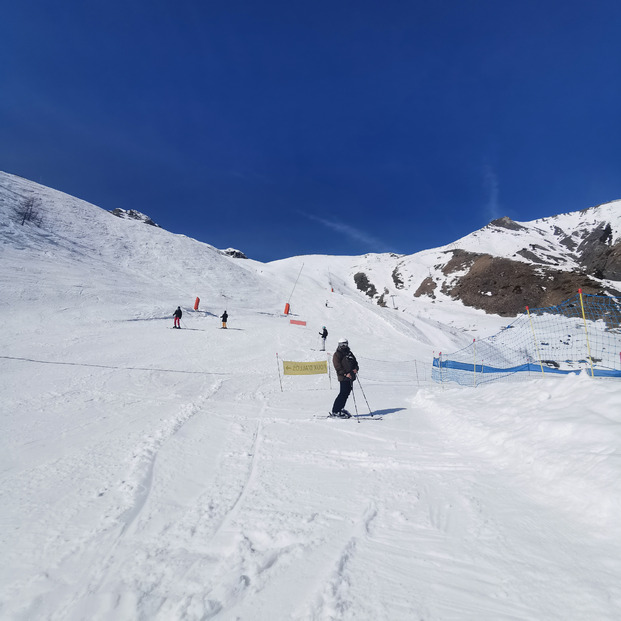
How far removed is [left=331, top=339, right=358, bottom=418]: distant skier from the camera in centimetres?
725

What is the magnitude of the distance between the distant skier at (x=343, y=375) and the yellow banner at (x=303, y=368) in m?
3.73

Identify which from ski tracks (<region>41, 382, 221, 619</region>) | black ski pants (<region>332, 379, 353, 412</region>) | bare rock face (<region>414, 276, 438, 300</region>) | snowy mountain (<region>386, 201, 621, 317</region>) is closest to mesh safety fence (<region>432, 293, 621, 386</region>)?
snowy mountain (<region>386, 201, 621, 317</region>)

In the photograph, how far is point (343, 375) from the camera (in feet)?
24.7

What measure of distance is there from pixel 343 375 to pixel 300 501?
4333 millimetres

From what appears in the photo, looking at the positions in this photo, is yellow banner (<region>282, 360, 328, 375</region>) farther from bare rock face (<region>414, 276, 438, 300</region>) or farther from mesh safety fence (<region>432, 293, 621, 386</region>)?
bare rock face (<region>414, 276, 438, 300</region>)

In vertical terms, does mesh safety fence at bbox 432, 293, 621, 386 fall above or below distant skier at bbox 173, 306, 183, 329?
below

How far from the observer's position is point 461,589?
2119 millimetres

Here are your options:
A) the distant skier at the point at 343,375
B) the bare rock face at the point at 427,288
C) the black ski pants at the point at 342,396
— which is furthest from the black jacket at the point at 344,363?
the bare rock face at the point at 427,288

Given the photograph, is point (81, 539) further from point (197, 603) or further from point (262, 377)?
point (262, 377)

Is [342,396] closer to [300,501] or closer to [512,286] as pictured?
[300,501]

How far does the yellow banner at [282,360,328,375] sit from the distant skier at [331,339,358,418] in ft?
12.3

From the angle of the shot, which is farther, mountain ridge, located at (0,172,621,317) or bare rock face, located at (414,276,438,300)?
bare rock face, located at (414,276,438,300)

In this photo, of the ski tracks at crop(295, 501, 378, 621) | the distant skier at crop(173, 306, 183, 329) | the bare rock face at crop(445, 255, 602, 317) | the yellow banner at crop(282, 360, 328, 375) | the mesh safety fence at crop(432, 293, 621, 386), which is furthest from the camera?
the bare rock face at crop(445, 255, 602, 317)

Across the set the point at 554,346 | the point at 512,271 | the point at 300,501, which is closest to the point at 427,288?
the point at 512,271
